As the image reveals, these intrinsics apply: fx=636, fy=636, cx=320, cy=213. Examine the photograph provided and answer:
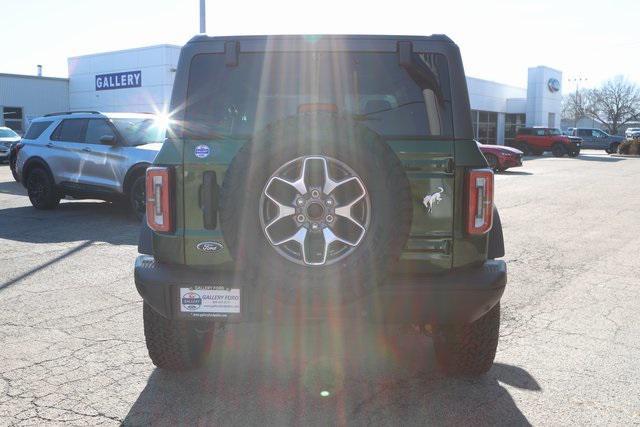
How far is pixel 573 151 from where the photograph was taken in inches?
1427

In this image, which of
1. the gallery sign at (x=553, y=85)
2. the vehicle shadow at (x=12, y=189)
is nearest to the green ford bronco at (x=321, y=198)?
the vehicle shadow at (x=12, y=189)

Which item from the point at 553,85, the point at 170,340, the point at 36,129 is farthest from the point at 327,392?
the point at 553,85

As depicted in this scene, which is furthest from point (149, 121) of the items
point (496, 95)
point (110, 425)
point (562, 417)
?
point (496, 95)

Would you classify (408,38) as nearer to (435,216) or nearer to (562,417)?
(435,216)

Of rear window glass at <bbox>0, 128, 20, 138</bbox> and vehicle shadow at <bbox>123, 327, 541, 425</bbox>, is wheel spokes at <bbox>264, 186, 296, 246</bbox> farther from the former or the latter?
rear window glass at <bbox>0, 128, 20, 138</bbox>

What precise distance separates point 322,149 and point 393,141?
0.49 metres

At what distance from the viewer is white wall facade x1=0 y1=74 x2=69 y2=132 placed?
35500 mm

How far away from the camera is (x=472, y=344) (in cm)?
362

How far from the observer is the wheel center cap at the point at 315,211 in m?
2.96

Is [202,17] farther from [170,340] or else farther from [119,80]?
[119,80]

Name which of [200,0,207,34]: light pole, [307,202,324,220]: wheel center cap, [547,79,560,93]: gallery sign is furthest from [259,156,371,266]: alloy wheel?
[547,79,560,93]: gallery sign

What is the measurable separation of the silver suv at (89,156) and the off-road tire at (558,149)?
30.3 m

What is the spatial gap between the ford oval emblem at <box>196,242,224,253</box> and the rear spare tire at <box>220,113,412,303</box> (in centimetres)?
27

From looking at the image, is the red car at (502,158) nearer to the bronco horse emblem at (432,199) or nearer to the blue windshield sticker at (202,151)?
the bronco horse emblem at (432,199)
